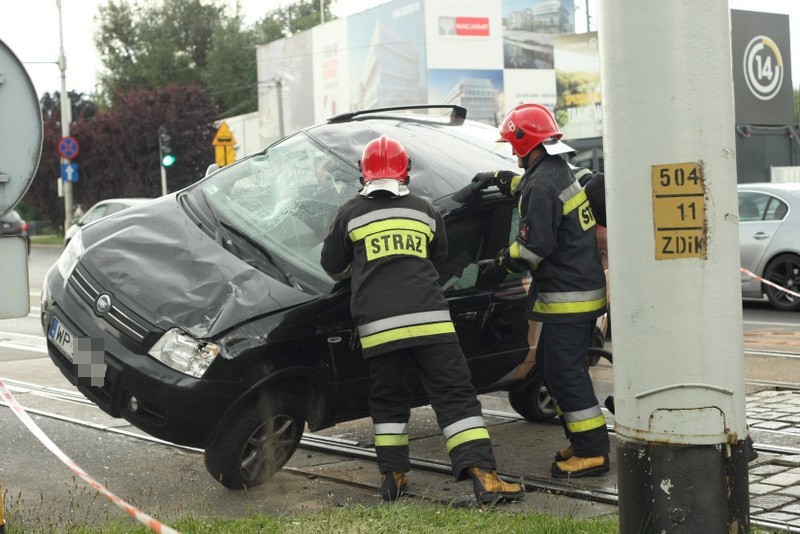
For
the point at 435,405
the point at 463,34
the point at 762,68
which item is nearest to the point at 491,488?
the point at 435,405

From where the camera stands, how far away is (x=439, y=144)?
6516 millimetres

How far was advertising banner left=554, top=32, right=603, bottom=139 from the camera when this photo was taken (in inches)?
1900

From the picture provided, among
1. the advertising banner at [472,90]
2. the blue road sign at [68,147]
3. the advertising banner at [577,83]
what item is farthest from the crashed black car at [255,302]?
the advertising banner at [577,83]

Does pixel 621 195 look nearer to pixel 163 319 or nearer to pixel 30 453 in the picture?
pixel 163 319

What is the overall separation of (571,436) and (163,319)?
217 centimetres

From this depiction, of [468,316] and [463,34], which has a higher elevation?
[463,34]

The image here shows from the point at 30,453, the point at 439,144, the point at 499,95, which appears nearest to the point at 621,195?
the point at 439,144

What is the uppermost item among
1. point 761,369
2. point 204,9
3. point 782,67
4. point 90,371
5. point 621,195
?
point 204,9

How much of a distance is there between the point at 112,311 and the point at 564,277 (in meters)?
2.29

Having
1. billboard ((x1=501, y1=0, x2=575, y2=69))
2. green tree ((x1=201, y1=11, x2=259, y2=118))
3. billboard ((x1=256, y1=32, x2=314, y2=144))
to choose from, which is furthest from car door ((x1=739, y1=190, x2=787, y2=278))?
green tree ((x1=201, y1=11, x2=259, y2=118))

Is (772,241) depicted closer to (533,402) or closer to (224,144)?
(533,402)

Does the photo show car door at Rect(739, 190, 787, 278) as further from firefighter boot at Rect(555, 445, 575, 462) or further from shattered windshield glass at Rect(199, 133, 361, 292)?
shattered windshield glass at Rect(199, 133, 361, 292)

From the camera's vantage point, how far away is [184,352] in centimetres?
525

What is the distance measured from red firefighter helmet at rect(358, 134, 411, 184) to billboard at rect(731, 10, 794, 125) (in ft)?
96.4
